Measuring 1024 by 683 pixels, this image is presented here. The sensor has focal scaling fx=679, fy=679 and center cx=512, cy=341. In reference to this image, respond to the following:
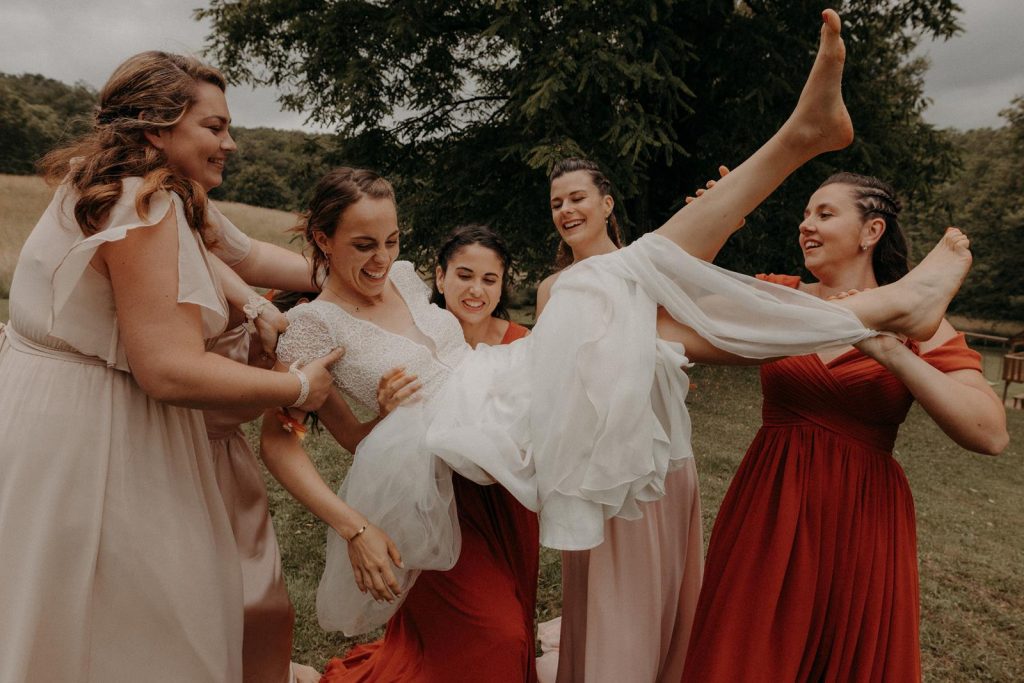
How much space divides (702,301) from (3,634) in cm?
237

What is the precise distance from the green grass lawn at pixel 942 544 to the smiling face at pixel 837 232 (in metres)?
2.98

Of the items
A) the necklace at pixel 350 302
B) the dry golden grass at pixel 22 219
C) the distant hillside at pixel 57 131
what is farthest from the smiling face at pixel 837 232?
the distant hillside at pixel 57 131

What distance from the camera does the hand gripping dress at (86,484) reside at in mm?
1955

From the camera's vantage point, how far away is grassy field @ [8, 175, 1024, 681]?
4449 mm

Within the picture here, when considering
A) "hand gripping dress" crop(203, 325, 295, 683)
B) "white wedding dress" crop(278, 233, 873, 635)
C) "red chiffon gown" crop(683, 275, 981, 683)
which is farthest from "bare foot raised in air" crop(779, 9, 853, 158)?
"hand gripping dress" crop(203, 325, 295, 683)

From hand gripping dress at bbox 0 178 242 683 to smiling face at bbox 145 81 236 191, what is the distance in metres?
0.21

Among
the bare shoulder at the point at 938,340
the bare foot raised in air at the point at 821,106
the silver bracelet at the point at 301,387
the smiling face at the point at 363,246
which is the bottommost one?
the silver bracelet at the point at 301,387

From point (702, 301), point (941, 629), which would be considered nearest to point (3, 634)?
point (702, 301)

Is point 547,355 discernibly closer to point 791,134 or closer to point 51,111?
point 791,134

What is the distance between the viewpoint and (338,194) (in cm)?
251

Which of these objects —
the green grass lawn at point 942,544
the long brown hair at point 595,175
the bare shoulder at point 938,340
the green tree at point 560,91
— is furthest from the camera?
the green tree at point 560,91

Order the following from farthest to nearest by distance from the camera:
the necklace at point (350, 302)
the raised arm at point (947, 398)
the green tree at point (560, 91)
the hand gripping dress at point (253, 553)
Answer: the green tree at point (560, 91) < the hand gripping dress at point (253, 553) < the necklace at point (350, 302) < the raised arm at point (947, 398)

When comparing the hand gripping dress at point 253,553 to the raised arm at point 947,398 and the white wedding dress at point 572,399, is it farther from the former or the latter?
the raised arm at point 947,398

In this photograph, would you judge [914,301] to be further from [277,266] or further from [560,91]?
[560,91]
